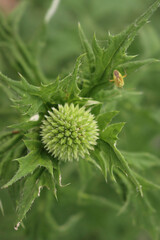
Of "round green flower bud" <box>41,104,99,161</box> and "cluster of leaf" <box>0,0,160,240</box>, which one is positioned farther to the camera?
"round green flower bud" <box>41,104,99,161</box>

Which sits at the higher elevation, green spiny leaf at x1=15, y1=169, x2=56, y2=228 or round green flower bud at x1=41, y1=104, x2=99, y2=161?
round green flower bud at x1=41, y1=104, x2=99, y2=161

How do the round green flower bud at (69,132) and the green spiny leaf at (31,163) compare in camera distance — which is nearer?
the green spiny leaf at (31,163)

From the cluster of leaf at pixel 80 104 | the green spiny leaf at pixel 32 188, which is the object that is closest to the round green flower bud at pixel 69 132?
the cluster of leaf at pixel 80 104

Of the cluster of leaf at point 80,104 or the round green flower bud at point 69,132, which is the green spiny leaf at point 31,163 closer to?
the cluster of leaf at point 80,104

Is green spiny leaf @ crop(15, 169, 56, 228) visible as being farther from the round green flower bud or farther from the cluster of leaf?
the round green flower bud

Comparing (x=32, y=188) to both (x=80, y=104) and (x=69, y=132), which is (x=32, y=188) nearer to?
(x=69, y=132)

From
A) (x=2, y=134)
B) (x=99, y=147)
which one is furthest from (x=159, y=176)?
(x=2, y=134)

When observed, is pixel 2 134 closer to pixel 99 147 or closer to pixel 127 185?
pixel 99 147

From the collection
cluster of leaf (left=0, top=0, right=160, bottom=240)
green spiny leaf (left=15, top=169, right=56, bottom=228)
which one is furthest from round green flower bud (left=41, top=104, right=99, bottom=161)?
green spiny leaf (left=15, top=169, right=56, bottom=228)
